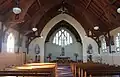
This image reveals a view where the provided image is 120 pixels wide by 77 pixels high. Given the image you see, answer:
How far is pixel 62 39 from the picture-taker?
24812 mm

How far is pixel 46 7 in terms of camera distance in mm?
17203

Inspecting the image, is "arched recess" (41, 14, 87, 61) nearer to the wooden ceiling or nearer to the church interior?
the church interior

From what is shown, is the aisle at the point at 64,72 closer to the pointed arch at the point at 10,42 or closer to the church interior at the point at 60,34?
the church interior at the point at 60,34

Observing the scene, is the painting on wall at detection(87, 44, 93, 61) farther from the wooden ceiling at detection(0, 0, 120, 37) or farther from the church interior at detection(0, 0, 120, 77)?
the wooden ceiling at detection(0, 0, 120, 37)

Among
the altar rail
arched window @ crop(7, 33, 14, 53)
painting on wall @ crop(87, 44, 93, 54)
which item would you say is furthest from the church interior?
the altar rail

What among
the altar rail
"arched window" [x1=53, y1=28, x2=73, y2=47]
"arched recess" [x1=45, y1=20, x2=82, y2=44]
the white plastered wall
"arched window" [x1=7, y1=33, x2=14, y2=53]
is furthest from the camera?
"arched window" [x1=53, y1=28, x2=73, y2=47]

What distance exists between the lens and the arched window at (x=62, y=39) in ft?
81.4

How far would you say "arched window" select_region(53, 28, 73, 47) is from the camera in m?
24.8

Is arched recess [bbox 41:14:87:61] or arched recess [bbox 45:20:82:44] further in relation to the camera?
arched recess [bbox 45:20:82:44]

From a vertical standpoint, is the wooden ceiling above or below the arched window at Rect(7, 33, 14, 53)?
above

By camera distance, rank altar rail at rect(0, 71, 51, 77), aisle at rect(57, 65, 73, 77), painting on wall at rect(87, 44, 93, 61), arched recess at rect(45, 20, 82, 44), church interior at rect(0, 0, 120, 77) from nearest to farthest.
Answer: altar rail at rect(0, 71, 51, 77)
aisle at rect(57, 65, 73, 77)
church interior at rect(0, 0, 120, 77)
painting on wall at rect(87, 44, 93, 61)
arched recess at rect(45, 20, 82, 44)

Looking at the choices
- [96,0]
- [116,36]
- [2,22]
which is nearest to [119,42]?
[116,36]

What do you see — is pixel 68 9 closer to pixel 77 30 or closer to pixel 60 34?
pixel 77 30

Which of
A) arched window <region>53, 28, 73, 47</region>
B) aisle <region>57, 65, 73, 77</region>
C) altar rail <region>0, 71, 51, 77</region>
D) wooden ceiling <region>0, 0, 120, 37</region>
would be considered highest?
wooden ceiling <region>0, 0, 120, 37</region>
